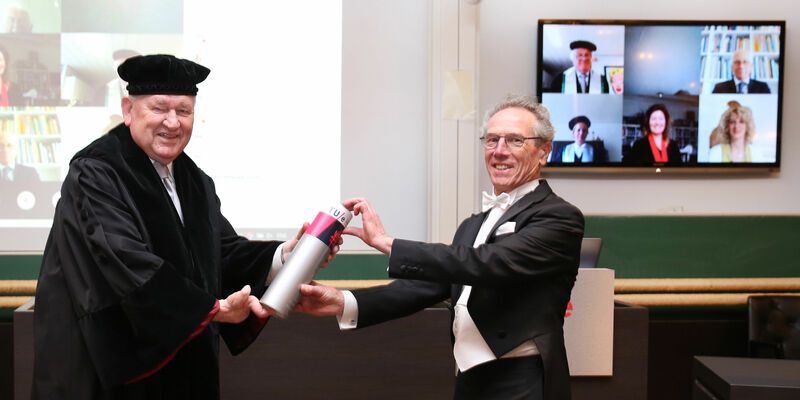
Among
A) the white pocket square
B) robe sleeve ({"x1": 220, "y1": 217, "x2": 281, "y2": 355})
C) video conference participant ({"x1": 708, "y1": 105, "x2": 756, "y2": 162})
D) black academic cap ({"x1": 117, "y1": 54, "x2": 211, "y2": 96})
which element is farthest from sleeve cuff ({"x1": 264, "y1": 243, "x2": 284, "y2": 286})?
video conference participant ({"x1": 708, "y1": 105, "x2": 756, "y2": 162})

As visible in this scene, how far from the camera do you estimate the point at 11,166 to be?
153 inches

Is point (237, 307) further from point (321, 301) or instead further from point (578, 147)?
point (578, 147)

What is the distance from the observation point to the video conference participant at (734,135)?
4.23 meters

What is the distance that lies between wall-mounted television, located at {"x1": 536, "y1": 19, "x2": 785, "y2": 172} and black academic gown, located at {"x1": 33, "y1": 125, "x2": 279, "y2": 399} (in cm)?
296

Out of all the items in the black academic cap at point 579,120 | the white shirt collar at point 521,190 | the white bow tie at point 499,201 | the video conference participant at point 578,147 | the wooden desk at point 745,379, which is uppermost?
the black academic cap at point 579,120

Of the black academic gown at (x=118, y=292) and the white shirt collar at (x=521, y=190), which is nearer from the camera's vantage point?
the black academic gown at (x=118, y=292)

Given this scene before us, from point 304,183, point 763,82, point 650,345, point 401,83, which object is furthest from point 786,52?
point 304,183

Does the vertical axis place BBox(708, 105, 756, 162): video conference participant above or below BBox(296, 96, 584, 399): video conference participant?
above

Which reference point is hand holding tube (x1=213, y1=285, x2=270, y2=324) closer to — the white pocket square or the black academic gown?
the black academic gown

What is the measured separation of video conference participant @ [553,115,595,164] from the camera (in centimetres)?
414

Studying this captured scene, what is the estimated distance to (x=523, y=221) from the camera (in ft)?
6.00

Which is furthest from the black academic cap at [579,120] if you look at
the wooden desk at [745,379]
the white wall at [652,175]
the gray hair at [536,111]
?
the gray hair at [536,111]

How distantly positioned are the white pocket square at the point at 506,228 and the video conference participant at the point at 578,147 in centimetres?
243

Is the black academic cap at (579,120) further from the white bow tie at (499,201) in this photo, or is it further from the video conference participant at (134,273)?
the video conference participant at (134,273)
